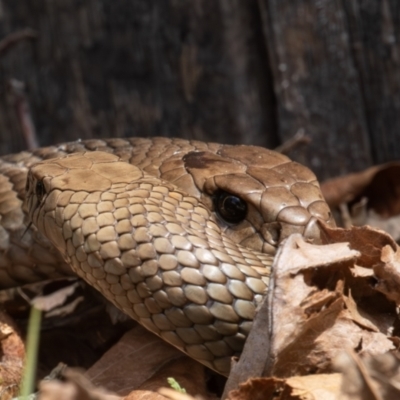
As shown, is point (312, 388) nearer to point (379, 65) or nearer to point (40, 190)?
point (40, 190)

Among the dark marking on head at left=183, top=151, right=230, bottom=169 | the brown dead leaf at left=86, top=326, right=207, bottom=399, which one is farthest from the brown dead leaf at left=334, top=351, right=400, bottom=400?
the dark marking on head at left=183, top=151, right=230, bottom=169

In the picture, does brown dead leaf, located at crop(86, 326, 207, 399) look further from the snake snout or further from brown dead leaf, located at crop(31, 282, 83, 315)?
brown dead leaf, located at crop(31, 282, 83, 315)

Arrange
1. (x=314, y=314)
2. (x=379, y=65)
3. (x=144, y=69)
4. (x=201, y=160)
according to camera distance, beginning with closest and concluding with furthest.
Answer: (x=314, y=314) < (x=201, y=160) < (x=379, y=65) < (x=144, y=69)

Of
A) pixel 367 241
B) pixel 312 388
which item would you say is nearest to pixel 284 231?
pixel 367 241

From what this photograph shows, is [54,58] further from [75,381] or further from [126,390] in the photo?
[75,381]

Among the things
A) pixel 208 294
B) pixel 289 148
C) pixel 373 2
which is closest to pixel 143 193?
pixel 208 294

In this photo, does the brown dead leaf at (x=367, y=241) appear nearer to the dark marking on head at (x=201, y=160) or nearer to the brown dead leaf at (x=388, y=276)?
the brown dead leaf at (x=388, y=276)

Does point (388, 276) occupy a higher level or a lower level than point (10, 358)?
higher
